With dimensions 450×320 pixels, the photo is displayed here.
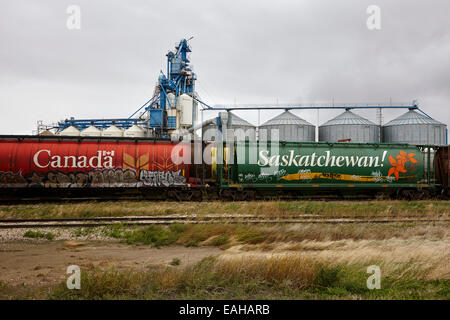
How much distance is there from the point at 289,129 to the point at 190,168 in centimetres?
2500

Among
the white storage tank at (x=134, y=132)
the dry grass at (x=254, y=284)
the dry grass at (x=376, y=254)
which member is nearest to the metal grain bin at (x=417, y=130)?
the dry grass at (x=376, y=254)

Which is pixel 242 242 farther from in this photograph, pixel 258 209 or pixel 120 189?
pixel 120 189

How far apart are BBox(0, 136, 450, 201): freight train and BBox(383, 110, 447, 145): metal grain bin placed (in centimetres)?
2461

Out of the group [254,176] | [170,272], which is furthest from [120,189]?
[170,272]

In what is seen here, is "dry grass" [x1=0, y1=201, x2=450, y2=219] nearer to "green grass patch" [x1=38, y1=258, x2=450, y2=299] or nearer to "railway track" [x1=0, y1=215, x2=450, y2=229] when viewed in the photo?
"railway track" [x1=0, y1=215, x2=450, y2=229]

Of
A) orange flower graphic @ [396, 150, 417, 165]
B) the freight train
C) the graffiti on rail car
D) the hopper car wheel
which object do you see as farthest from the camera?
the hopper car wheel

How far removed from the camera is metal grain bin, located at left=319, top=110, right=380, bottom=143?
A: 38.5m

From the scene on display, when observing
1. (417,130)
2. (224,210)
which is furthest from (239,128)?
(224,210)

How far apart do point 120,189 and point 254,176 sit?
816cm

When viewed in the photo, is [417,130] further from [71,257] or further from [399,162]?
[71,257]

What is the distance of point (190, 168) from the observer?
669 inches

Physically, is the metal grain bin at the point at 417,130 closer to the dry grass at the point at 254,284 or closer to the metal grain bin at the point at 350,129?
the metal grain bin at the point at 350,129

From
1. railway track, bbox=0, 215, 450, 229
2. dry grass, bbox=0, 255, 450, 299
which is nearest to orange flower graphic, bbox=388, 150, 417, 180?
railway track, bbox=0, 215, 450, 229
